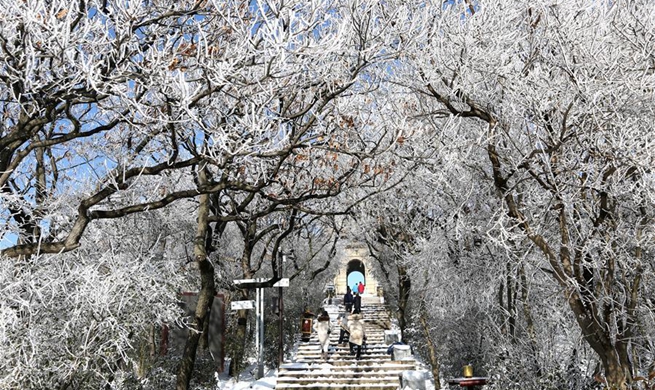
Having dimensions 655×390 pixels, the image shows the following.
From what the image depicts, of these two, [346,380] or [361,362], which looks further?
[361,362]

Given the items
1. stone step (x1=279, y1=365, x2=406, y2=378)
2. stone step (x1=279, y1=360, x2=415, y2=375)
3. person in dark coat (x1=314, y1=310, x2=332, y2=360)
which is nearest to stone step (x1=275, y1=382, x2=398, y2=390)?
stone step (x1=279, y1=365, x2=406, y2=378)

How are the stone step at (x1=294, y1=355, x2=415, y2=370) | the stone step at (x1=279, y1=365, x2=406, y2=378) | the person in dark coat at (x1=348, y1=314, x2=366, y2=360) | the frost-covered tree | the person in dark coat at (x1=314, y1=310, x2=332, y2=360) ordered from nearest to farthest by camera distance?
the frost-covered tree → the stone step at (x1=279, y1=365, x2=406, y2=378) → the stone step at (x1=294, y1=355, x2=415, y2=370) → the person in dark coat at (x1=314, y1=310, x2=332, y2=360) → the person in dark coat at (x1=348, y1=314, x2=366, y2=360)

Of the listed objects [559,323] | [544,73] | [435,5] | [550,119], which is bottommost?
[559,323]

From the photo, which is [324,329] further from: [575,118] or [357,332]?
[575,118]

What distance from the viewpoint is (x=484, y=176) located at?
29.4 feet

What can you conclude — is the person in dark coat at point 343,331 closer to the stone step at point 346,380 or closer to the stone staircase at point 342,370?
the stone staircase at point 342,370

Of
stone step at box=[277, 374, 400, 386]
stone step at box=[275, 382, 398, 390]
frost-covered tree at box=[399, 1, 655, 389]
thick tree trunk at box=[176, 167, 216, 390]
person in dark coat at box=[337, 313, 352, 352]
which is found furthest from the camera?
person in dark coat at box=[337, 313, 352, 352]

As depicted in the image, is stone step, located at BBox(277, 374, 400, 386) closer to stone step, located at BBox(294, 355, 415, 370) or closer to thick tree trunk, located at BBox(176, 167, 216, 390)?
stone step, located at BBox(294, 355, 415, 370)

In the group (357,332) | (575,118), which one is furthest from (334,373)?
(575,118)

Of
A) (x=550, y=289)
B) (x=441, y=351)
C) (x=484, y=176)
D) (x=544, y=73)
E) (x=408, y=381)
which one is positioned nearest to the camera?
(x=544, y=73)

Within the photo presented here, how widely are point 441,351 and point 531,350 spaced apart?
7722mm

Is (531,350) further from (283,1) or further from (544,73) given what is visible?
(283,1)

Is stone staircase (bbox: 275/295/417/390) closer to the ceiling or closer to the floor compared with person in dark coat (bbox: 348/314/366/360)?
closer to the floor

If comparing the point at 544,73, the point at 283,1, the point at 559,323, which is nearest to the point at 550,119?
the point at 544,73
